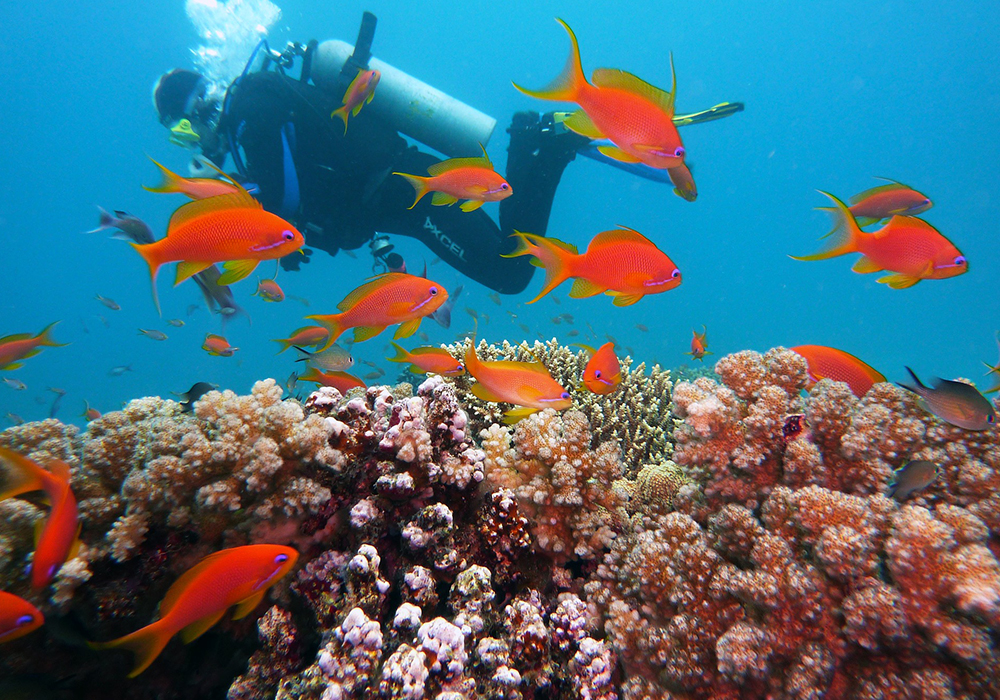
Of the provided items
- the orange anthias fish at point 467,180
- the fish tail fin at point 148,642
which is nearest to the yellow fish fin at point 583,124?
the orange anthias fish at point 467,180

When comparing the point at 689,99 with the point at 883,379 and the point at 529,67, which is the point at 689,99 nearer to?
the point at 529,67

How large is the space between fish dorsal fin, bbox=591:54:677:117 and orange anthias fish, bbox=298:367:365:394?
321 centimetres

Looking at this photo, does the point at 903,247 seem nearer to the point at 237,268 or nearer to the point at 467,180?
the point at 467,180

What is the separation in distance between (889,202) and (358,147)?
7568 millimetres

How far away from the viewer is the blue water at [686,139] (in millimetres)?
91938

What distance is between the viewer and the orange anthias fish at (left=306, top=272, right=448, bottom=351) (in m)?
2.70

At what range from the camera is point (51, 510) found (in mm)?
1747

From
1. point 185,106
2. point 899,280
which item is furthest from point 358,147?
point 899,280

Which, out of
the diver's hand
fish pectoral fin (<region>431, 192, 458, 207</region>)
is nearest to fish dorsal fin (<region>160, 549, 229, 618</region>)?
fish pectoral fin (<region>431, 192, 458, 207</region>)

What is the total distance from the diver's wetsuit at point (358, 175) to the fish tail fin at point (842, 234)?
5.84 metres

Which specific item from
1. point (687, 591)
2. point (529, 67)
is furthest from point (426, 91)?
point (529, 67)

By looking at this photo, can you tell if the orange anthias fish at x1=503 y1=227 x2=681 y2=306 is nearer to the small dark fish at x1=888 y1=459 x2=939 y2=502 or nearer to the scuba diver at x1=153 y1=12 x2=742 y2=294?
the small dark fish at x1=888 y1=459 x2=939 y2=502

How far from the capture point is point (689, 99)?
105375 mm

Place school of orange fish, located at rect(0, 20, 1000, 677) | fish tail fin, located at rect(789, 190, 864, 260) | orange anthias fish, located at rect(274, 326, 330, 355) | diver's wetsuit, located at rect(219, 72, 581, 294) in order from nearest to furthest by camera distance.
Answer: school of orange fish, located at rect(0, 20, 1000, 677) → fish tail fin, located at rect(789, 190, 864, 260) → orange anthias fish, located at rect(274, 326, 330, 355) → diver's wetsuit, located at rect(219, 72, 581, 294)
